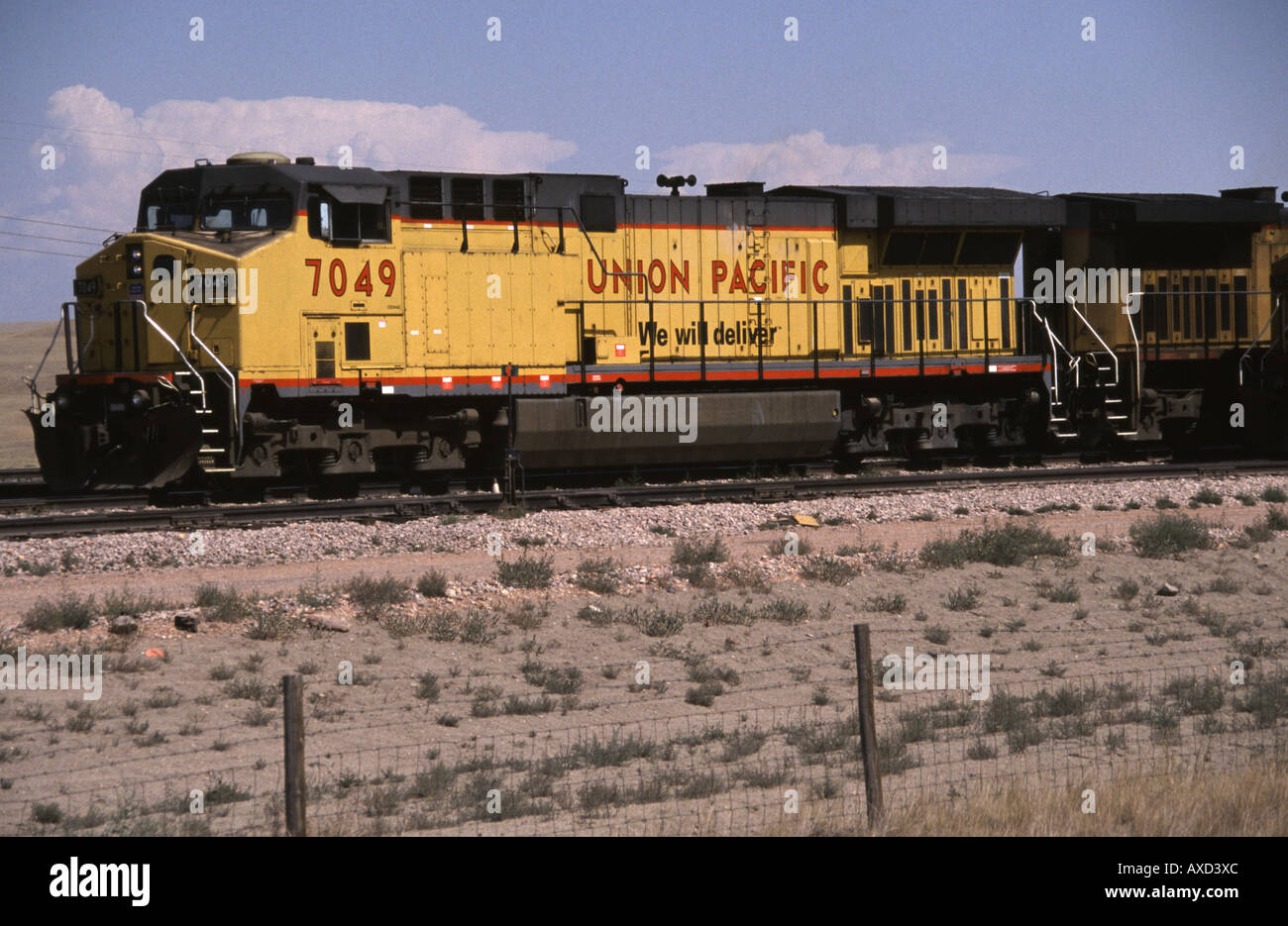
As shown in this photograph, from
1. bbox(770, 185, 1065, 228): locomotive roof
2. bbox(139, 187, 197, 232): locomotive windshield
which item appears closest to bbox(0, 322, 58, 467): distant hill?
bbox(139, 187, 197, 232): locomotive windshield

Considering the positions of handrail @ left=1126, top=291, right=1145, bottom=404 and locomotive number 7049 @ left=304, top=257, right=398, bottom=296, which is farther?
handrail @ left=1126, top=291, right=1145, bottom=404

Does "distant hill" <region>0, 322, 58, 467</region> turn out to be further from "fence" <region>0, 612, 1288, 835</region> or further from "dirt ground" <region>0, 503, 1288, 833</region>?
"fence" <region>0, 612, 1288, 835</region>

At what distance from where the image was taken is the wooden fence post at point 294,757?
599cm

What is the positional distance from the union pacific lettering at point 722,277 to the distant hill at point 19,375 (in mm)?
9177

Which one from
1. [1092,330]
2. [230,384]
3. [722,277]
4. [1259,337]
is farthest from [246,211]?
[1259,337]

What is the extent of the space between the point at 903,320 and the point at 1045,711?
13.1m

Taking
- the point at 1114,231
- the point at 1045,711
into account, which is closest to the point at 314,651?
the point at 1045,711

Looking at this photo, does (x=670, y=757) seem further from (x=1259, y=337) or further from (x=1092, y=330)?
(x=1259, y=337)

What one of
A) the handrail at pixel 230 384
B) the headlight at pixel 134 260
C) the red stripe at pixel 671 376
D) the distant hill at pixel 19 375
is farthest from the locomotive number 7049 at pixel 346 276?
the distant hill at pixel 19 375

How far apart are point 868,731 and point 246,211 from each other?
1259cm

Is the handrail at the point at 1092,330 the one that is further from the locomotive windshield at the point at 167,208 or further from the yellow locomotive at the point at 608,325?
the locomotive windshield at the point at 167,208

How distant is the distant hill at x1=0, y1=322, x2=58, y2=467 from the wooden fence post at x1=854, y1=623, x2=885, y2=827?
17661 millimetres

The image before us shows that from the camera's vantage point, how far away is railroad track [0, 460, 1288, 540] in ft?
50.4
